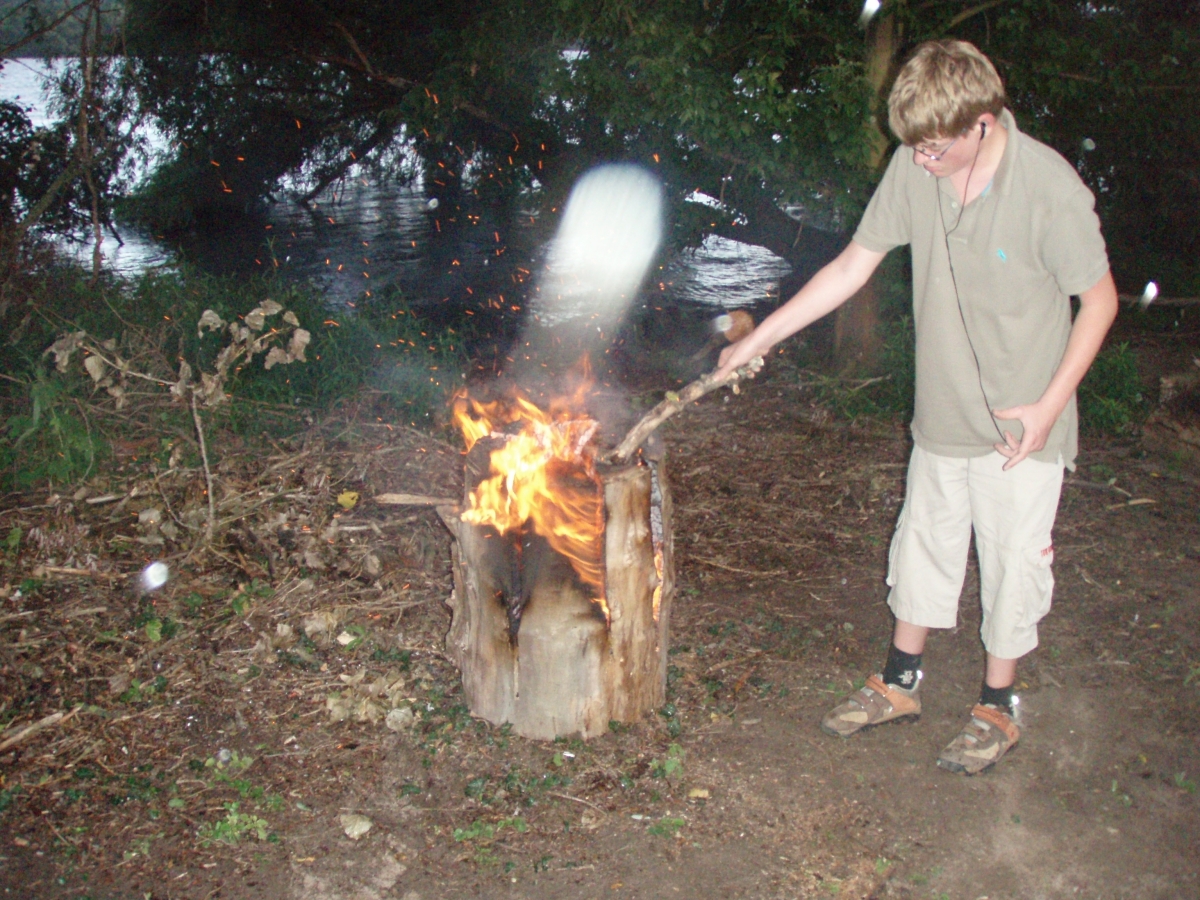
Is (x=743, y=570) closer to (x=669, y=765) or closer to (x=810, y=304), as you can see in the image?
(x=669, y=765)

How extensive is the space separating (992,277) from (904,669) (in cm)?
133

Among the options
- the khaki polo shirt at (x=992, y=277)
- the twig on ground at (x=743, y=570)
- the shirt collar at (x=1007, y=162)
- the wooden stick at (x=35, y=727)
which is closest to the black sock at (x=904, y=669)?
the khaki polo shirt at (x=992, y=277)

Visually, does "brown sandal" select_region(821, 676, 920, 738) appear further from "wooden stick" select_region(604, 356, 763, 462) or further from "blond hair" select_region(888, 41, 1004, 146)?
"blond hair" select_region(888, 41, 1004, 146)

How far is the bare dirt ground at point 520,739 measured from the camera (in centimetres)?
264

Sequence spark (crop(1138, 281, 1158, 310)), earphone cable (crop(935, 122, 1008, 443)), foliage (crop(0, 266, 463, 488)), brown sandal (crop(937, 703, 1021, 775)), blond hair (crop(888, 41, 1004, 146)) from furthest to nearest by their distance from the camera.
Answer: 1. spark (crop(1138, 281, 1158, 310))
2. foliage (crop(0, 266, 463, 488))
3. brown sandal (crop(937, 703, 1021, 775))
4. earphone cable (crop(935, 122, 1008, 443))
5. blond hair (crop(888, 41, 1004, 146))

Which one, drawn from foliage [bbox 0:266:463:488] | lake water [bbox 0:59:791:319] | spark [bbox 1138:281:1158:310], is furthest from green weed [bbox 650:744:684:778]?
spark [bbox 1138:281:1158:310]

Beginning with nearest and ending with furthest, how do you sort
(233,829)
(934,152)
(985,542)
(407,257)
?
(934,152), (233,829), (985,542), (407,257)

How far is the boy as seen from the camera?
94.7 inches

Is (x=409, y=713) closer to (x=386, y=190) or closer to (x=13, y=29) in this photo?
(x=386, y=190)

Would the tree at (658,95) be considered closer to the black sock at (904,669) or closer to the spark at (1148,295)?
the spark at (1148,295)

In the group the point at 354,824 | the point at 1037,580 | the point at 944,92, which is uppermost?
the point at 944,92

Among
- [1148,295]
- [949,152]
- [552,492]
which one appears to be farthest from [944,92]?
[1148,295]

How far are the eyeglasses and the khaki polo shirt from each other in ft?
0.49

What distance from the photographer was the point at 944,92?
2334 mm
